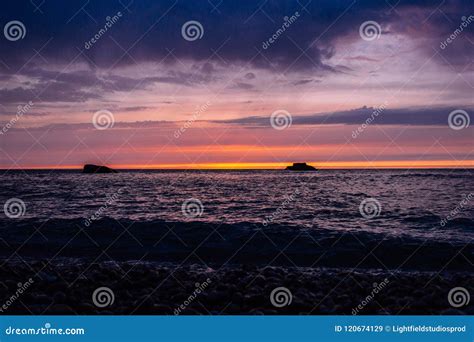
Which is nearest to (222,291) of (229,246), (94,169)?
(229,246)

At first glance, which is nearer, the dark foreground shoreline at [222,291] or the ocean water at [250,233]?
the dark foreground shoreline at [222,291]

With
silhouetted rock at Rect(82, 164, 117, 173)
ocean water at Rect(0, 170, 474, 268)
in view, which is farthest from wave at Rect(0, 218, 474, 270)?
silhouetted rock at Rect(82, 164, 117, 173)

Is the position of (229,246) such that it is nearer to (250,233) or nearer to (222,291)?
(250,233)

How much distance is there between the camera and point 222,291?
9133 mm

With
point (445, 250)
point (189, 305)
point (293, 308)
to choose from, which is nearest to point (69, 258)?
point (189, 305)

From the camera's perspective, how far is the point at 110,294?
9055 millimetres

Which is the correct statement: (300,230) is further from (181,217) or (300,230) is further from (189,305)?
(189,305)

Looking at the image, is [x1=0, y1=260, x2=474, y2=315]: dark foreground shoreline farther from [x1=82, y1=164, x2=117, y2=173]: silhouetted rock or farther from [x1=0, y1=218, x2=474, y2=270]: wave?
[x1=82, y1=164, x2=117, y2=173]: silhouetted rock

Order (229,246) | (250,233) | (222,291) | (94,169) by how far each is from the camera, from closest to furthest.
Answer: (222,291) < (229,246) < (250,233) < (94,169)

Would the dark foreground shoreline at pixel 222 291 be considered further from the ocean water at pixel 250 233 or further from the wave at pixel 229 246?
the ocean water at pixel 250 233

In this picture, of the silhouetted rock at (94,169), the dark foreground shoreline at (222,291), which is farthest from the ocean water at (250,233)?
the silhouetted rock at (94,169)

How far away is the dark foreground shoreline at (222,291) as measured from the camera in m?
8.23

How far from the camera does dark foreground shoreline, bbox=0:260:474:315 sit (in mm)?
8234

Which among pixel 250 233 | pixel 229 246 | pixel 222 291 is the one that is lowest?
pixel 222 291
